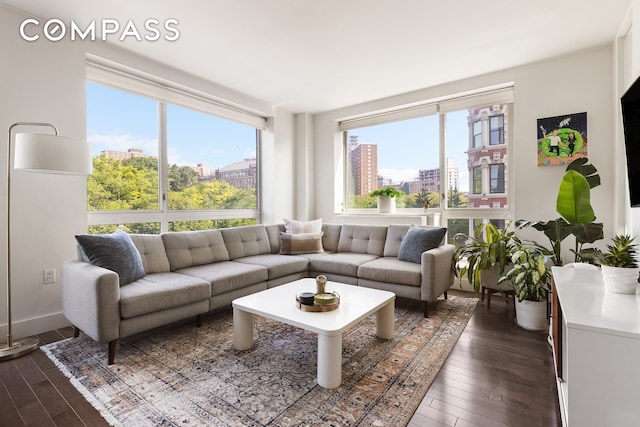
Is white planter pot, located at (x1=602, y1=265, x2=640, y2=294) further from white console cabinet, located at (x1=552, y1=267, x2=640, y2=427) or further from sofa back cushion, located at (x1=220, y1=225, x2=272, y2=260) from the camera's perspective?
sofa back cushion, located at (x1=220, y1=225, x2=272, y2=260)

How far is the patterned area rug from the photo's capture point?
5.16ft

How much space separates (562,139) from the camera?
3234 millimetres

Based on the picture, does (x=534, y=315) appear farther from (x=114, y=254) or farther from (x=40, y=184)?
(x=40, y=184)

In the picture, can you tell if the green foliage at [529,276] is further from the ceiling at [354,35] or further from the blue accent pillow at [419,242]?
the ceiling at [354,35]

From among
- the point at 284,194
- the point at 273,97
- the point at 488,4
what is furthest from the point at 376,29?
the point at 284,194

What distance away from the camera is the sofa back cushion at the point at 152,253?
2811 mm

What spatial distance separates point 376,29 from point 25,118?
3.00 m

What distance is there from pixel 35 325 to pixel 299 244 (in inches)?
99.0

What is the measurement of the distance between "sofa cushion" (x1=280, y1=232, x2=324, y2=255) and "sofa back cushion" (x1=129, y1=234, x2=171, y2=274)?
53.9 inches

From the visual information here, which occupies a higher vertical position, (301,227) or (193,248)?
(301,227)

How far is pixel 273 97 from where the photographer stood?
4.51m

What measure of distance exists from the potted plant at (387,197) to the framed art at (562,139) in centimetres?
172

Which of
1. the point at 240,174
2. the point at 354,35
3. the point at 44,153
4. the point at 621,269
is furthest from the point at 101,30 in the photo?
the point at 621,269

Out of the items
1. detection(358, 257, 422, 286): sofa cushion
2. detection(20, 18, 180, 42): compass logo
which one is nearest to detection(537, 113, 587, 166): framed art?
detection(358, 257, 422, 286): sofa cushion
